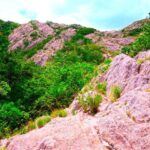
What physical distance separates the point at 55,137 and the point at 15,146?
2085 millimetres

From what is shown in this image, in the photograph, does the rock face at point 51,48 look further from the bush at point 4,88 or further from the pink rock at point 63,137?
the pink rock at point 63,137

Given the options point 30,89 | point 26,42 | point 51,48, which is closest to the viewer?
point 30,89

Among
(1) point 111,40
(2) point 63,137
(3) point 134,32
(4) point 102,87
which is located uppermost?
(3) point 134,32

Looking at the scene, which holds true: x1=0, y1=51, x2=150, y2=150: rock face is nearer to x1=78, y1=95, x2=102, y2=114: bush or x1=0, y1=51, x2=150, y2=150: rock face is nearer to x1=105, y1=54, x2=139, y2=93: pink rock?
x1=78, y1=95, x2=102, y2=114: bush

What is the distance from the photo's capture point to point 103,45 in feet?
235

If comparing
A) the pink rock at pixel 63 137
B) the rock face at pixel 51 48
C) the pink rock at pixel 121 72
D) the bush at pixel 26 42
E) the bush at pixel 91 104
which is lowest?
the pink rock at pixel 63 137

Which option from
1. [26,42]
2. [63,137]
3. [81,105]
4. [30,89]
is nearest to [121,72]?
[81,105]

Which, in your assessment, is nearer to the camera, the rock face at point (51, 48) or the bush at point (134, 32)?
the rock face at point (51, 48)

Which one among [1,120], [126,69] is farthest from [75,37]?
[126,69]

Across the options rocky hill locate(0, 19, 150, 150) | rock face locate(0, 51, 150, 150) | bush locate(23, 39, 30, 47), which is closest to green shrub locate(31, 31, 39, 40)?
bush locate(23, 39, 30, 47)

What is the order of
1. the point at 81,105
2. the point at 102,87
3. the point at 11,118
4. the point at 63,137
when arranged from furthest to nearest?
1. the point at 11,118
2. the point at 102,87
3. the point at 81,105
4. the point at 63,137

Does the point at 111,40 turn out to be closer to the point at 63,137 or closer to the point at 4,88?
the point at 4,88

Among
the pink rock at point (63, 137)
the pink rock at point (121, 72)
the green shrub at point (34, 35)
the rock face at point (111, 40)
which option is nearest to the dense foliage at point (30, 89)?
the pink rock at point (121, 72)

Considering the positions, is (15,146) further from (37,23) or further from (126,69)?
(37,23)
